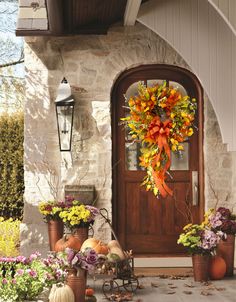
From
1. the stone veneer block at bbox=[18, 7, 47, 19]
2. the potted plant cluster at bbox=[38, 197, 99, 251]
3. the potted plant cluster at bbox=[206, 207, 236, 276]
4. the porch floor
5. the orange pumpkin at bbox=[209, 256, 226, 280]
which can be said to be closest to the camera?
the porch floor

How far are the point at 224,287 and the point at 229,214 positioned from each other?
105 cm

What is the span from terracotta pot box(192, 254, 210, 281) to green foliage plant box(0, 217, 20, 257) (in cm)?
267

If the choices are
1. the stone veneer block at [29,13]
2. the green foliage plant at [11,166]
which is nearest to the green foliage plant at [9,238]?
the green foliage plant at [11,166]

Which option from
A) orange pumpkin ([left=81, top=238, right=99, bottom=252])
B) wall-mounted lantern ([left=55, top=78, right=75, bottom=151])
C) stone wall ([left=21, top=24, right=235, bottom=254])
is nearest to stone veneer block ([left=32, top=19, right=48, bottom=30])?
stone wall ([left=21, top=24, right=235, bottom=254])

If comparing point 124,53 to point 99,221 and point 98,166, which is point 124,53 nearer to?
point 98,166

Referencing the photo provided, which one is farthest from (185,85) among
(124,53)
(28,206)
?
Result: (28,206)

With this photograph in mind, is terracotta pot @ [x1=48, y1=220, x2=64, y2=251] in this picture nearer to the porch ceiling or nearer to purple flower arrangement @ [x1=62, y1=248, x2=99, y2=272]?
purple flower arrangement @ [x1=62, y1=248, x2=99, y2=272]

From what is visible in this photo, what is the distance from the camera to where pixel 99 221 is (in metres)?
8.71

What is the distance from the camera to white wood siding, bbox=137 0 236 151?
8.52 m

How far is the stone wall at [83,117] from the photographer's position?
8.76 metres

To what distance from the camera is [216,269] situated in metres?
7.84

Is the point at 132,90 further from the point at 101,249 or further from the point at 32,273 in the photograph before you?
the point at 32,273

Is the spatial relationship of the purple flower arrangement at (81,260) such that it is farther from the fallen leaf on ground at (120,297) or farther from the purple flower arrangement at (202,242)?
the purple flower arrangement at (202,242)

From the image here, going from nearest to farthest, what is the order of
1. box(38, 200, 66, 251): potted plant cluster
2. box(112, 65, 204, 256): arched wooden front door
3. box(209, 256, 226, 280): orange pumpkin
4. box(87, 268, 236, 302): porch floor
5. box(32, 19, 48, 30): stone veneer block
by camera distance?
box(87, 268, 236, 302): porch floor, box(209, 256, 226, 280): orange pumpkin, box(38, 200, 66, 251): potted plant cluster, box(32, 19, 48, 30): stone veneer block, box(112, 65, 204, 256): arched wooden front door
